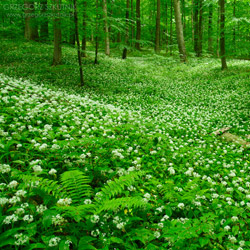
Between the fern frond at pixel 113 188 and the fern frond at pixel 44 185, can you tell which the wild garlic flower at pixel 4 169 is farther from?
the fern frond at pixel 113 188

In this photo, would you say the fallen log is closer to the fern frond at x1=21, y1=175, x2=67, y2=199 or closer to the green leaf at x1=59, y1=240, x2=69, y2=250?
the fern frond at x1=21, y1=175, x2=67, y2=199

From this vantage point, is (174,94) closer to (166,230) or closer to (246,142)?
(246,142)

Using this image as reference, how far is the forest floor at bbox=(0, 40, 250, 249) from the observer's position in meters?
2.51

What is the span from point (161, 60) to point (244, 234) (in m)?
23.0

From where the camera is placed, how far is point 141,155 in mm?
4879

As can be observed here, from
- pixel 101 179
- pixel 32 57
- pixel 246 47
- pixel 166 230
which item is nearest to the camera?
pixel 166 230

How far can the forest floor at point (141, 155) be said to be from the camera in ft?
8.23

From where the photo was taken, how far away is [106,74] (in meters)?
16.4

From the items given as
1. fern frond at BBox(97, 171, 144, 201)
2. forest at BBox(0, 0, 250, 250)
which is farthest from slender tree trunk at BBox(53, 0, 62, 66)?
fern frond at BBox(97, 171, 144, 201)

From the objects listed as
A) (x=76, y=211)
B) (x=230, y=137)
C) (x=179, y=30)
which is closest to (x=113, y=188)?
(x=76, y=211)

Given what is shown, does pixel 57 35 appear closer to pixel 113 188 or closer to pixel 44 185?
pixel 44 185

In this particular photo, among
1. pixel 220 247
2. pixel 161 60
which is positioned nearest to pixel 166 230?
pixel 220 247

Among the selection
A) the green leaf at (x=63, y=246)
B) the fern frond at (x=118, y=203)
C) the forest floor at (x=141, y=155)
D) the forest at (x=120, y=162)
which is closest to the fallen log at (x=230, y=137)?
the forest at (x=120, y=162)

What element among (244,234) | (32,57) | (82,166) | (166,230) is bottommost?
(244,234)
